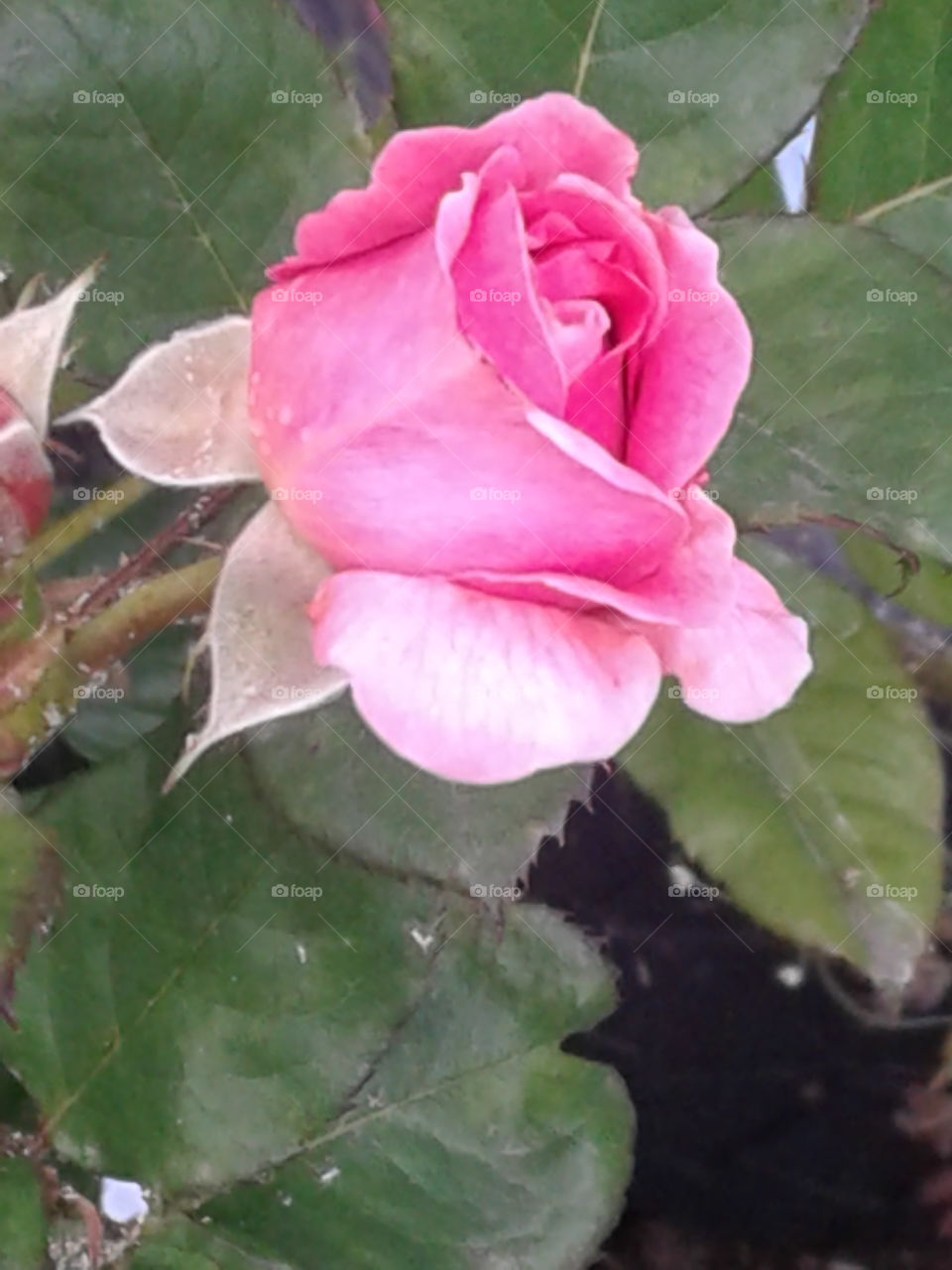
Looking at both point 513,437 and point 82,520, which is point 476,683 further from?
point 82,520

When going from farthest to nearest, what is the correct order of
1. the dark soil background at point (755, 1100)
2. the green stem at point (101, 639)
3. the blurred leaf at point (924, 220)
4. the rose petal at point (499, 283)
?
the dark soil background at point (755, 1100) < the blurred leaf at point (924, 220) < the green stem at point (101, 639) < the rose petal at point (499, 283)

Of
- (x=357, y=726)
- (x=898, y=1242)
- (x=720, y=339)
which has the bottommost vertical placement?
(x=898, y=1242)

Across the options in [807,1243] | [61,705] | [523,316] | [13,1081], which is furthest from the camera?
[807,1243]

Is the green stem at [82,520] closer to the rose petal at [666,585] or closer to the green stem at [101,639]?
the green stem at [101,639]

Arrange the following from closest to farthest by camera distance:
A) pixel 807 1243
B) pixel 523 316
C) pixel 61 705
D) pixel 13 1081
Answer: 1. pixel 523 316
2. pixel 61 705
3. pixel 13 1081
4. pixel 807 1243

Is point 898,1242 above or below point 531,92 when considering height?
below

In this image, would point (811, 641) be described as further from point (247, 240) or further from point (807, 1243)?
point (807, 1243)

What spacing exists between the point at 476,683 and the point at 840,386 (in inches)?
8.5

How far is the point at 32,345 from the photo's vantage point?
323 millimetres

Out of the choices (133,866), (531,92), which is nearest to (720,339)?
(531,92)

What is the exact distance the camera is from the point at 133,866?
17.6 inches

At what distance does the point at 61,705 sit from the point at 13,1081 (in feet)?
0.76

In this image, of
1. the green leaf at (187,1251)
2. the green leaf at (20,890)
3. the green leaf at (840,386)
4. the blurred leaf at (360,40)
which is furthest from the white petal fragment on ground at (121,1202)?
the blurred leaf at (360,40)

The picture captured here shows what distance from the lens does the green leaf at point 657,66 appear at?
1.28ft
